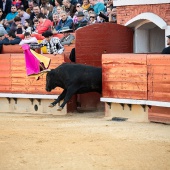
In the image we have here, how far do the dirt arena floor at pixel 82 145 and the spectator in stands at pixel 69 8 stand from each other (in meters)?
4.51

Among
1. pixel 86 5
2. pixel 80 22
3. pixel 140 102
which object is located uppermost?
pixel 86 5

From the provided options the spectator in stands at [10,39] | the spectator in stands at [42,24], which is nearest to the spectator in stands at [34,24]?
the spectator in stands at [42,24]

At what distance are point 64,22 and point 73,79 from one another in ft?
8.75

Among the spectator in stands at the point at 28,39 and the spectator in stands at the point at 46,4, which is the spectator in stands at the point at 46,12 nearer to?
the spectator in stands at the point at 46,4

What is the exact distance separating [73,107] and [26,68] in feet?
4.16

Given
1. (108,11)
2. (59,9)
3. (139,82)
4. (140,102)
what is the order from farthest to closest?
(59,9), (108,11), (139,82), (140,102)

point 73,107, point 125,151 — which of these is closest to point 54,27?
point 73,107

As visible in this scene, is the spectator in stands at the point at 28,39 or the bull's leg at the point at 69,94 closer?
the bull's leg at the point at 69,94

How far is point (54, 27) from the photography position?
60.6ft

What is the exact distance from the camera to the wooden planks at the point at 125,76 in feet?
46.6

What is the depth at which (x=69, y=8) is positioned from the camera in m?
19.1

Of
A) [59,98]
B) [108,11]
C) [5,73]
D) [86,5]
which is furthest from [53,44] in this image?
[86,5]

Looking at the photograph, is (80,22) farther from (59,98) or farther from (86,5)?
(59,98)

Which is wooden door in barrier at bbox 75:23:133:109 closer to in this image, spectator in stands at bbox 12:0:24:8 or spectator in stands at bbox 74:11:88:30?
spectator in stands at bbox 74:11:88:30
